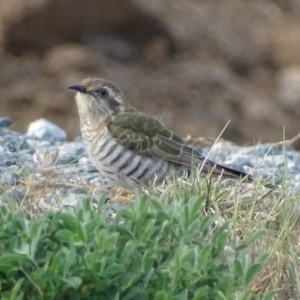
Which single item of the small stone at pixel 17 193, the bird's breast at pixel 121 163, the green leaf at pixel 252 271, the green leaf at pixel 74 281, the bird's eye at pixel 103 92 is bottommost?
the green leaf at pixel 74 281

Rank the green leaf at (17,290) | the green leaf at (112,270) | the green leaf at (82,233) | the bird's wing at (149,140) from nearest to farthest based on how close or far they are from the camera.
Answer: the green leaf at (17,290) → the green leaf at (112,270) → the green leaf at (82,233) → the bird's wing at (149,140)

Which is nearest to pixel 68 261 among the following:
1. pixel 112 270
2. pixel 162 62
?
pixel 112 270

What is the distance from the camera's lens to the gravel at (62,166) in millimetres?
7043

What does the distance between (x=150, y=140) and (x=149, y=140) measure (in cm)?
1

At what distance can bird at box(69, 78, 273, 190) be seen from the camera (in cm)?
788

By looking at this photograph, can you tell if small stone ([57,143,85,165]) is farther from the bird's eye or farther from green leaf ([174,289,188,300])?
green leaf ([174,289,188,300])

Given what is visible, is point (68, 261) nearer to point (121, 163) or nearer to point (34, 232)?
point (34, 232)

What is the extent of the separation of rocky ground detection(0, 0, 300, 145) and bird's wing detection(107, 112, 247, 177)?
27.4 feet

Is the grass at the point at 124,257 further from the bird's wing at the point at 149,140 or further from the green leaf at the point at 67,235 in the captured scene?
the bird's wing at the point at 149,140

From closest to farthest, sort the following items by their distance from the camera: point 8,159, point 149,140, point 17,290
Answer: point 17,290
point 8,159
point 149,140

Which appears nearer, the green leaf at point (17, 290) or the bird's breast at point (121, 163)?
the green leaf at point (17, 290)

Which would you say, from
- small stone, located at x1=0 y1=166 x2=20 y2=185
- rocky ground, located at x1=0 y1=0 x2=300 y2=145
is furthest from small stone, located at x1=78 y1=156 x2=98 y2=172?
rocky ground, located at x1=0 y1=0 x2=300 y2=145

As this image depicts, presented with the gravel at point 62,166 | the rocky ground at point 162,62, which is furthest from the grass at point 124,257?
the rocky ground at point 162,62

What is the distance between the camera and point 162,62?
59.6 feet
